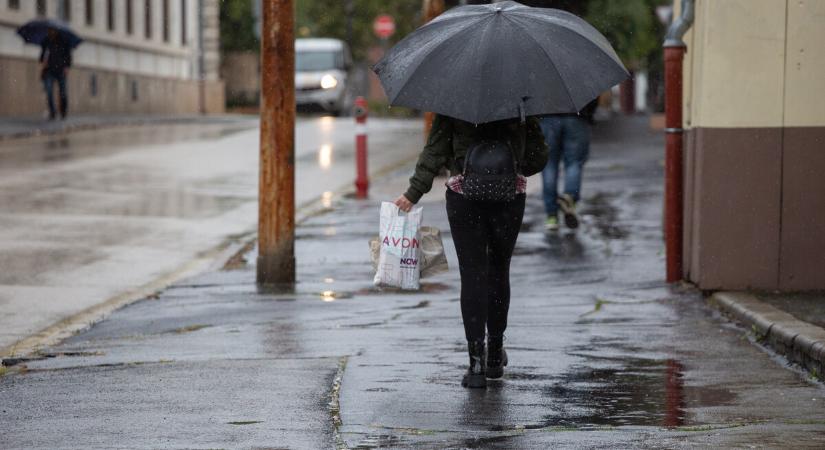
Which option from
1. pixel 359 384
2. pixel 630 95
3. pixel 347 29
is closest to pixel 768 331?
pixel 359 384

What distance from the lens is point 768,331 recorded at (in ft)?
29.1

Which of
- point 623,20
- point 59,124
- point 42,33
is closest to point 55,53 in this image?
point 42,33

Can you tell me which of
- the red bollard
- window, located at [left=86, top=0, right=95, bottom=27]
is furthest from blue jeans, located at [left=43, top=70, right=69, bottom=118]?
the red bollard

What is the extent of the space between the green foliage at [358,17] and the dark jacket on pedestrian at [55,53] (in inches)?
1443

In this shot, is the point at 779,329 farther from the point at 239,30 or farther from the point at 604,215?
the point at 239,30

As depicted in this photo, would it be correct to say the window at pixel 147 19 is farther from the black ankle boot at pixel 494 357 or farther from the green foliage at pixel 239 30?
the black ankle boot at pixel 494 357

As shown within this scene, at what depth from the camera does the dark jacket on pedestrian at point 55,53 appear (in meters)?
35.5

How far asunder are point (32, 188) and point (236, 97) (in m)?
48.9

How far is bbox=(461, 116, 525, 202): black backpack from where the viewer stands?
7.46 meters

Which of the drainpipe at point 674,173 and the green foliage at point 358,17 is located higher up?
the green foliage at point 358,17

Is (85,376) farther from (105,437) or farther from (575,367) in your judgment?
(575,367)

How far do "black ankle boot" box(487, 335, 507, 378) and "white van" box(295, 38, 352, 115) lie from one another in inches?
1693

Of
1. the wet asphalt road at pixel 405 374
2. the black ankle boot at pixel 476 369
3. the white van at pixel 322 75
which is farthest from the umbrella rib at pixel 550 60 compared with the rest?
the white van at pixel 322 75

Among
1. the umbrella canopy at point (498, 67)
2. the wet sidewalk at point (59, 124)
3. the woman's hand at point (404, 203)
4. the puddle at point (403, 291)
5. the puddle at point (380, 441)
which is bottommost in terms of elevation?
the puddle at point (403, 291)
